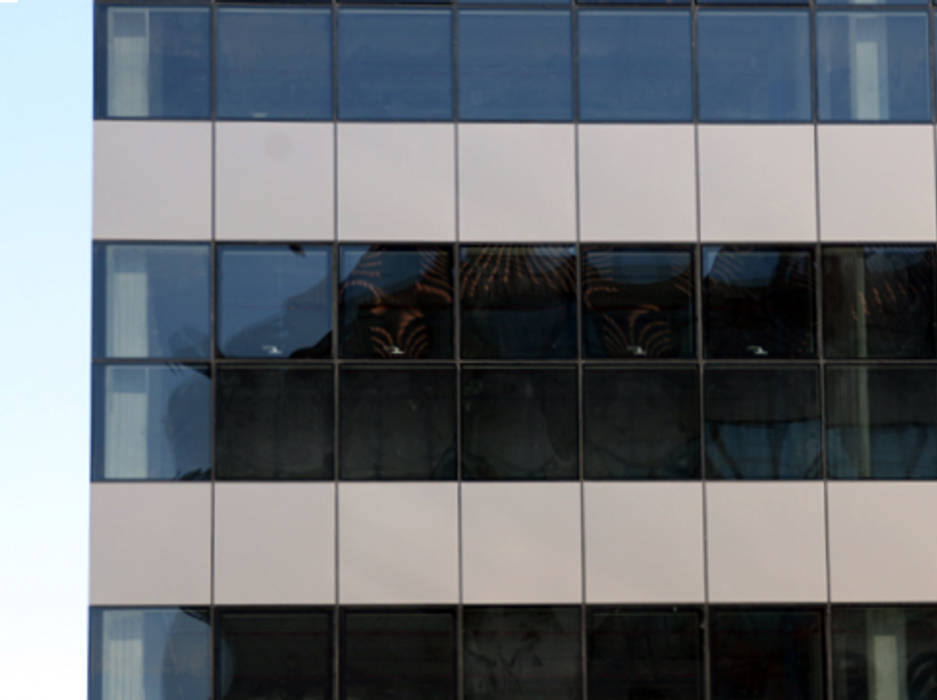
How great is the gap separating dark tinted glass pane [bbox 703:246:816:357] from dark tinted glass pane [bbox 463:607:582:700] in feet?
12.9

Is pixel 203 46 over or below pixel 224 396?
over

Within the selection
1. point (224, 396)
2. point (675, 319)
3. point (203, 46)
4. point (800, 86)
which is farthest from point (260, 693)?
point (800, 86)

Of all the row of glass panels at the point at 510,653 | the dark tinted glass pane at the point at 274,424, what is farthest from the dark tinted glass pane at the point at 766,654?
the dark tinted glass pane at the point at 274,424

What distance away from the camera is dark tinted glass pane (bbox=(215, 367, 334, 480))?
17156mm

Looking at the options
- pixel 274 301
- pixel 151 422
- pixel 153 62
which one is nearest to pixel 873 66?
pixel 274 301

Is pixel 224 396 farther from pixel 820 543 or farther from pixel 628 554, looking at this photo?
pixel 820 543

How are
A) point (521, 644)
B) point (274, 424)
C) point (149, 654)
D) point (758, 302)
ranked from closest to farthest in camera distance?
point (149, 654), point (521, 644), point (274, 424), point (758, 302)

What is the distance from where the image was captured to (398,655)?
1700 cm

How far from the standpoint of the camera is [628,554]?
56.0 ft

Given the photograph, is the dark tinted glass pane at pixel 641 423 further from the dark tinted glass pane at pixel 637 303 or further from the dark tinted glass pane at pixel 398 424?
the dark tinted glass pane at pixel 398 424

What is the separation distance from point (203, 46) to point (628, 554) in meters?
8.43

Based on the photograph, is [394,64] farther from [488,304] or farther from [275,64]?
[488,304]

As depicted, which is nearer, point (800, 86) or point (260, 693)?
point (260, 693)

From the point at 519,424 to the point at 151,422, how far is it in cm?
458
